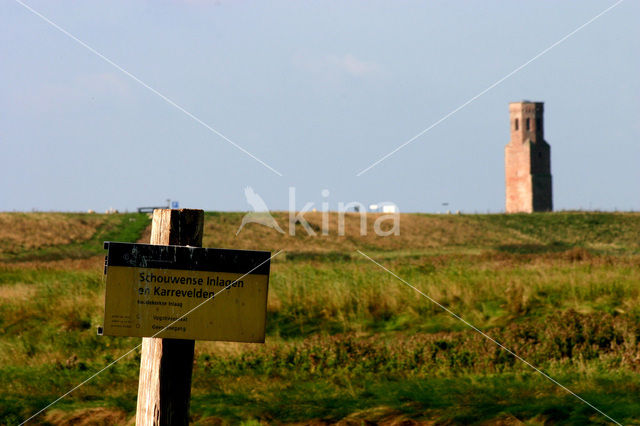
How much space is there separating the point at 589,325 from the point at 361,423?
5940 mm

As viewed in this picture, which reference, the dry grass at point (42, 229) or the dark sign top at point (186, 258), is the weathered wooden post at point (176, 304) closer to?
the dark sign top at point (186, 258)

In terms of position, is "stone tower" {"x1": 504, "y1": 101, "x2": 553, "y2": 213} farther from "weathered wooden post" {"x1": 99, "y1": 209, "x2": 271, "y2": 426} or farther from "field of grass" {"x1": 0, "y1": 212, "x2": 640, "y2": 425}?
"weathered wooden post" {"x1": 99, "y1": 209, "x2": 271, "y2": 426}

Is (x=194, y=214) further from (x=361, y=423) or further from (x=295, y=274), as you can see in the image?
(x=295, y=274)

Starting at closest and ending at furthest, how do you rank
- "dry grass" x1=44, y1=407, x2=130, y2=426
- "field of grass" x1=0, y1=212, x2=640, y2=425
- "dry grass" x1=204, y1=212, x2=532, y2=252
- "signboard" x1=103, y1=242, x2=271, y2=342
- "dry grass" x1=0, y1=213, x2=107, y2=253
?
1. "signboard" x1=103, y1=242, x2=271, y2=342
2. "dry grass" x1=44, y1=407, x2=130, y2=426
3. "field of grass" x1=0, y1=212, x2=640, y2=425
4. "dry grass" x1=0, y1=213, x2=107, y2=253
5. "dry grass" x1=204, y1=212, x2=532, y2=252

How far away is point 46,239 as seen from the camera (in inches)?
2117

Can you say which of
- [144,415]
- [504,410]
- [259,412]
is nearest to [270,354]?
[259,412]

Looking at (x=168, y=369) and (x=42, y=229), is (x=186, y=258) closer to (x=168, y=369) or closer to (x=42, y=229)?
(x=168, y=369)

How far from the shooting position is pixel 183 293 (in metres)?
6.14

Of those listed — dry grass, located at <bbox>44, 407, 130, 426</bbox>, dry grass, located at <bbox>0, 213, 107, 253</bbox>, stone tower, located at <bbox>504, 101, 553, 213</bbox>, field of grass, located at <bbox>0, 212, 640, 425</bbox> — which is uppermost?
stone tower, located at <bbox>504, 101, 553, 213</bbox>

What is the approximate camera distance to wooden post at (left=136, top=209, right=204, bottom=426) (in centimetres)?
618

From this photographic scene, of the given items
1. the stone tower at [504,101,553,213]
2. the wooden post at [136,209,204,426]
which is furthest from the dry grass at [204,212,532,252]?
the wooden post at [136,209,204,426]

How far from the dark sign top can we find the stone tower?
4041 inches

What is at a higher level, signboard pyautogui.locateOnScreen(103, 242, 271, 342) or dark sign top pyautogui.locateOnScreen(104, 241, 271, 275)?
dark sign top pyautogui.locateOnScreen(104, 241, 271, 275)

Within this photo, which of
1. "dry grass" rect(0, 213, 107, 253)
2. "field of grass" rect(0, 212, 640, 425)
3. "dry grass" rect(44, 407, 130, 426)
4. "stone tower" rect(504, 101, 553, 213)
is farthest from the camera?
"stone tower" rect(504, 101, 553, 213)
